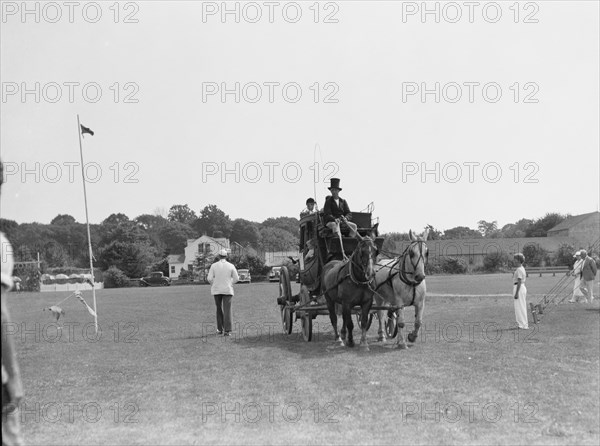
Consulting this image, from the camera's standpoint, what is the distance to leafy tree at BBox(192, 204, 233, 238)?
14112cm

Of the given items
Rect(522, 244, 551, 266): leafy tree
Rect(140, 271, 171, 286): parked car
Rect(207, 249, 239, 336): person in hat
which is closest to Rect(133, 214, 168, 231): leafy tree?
Rect(140, 271, 171, 286): parked car

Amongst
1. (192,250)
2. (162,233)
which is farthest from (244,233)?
(192,250)

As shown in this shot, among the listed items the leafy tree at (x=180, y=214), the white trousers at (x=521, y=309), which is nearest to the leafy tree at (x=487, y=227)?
the leafy tree at (x=180, y=214)

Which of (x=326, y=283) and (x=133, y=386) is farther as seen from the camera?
(x=326, y=283)

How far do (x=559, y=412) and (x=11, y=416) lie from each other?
632cm

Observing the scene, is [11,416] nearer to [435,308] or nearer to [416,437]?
[416,437]

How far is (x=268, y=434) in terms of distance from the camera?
7.16 metres

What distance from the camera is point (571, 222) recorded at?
11412cm

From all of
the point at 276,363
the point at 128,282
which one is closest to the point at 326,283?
the point at 276,363

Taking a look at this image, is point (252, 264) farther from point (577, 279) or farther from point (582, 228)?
point (582, 228)

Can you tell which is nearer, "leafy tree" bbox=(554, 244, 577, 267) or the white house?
"leafy tree" bbox=(554, 244, 577, 267)

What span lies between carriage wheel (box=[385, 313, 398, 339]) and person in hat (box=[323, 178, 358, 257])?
2.62 metres

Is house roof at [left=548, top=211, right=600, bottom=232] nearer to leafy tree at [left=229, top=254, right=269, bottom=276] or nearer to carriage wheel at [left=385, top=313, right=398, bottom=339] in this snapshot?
leafy tree at [left=229, top=254, right=269, bottom=276]

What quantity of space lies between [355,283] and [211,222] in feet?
432
